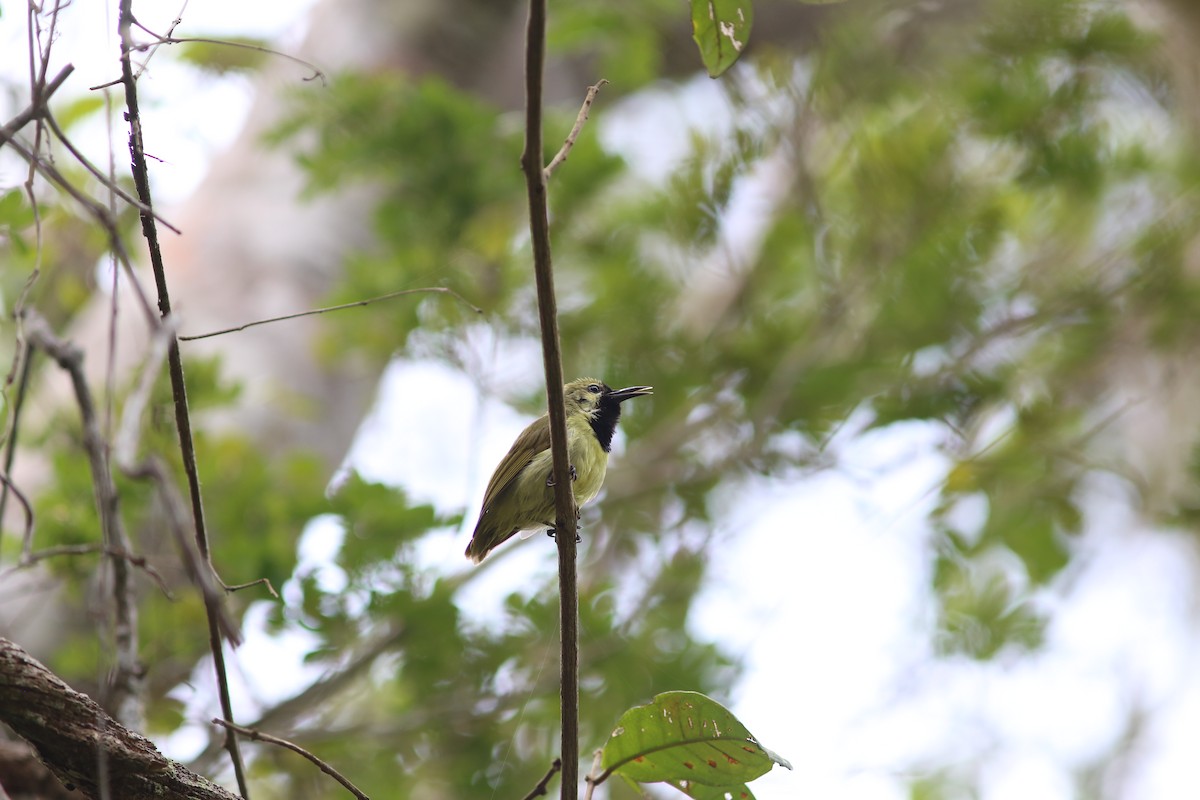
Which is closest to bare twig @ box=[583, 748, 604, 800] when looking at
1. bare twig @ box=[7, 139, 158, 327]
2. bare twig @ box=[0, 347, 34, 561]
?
bare twig @ box=[0, 347, 34, 561]

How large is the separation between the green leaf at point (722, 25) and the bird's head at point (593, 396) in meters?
1.79

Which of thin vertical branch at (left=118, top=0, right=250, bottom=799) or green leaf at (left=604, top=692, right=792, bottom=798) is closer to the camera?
thin vertical branch at (left=118, top=0, right=250, bottom=799)

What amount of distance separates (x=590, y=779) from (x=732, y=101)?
4398 millimetres

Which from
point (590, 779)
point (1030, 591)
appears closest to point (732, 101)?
point (1030, 591)

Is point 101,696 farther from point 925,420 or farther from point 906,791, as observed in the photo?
point 906,791

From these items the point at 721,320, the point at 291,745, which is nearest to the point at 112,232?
the point at 291,745

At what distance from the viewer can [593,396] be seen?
4344 mm

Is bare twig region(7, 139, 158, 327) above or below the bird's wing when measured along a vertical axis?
A: below

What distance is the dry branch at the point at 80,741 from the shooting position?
1.61m

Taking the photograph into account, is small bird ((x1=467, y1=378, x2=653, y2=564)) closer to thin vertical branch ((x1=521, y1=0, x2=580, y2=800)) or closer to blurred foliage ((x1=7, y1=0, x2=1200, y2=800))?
blurred foliage ((x1=7, y1=0, x2=1200, y2=800))

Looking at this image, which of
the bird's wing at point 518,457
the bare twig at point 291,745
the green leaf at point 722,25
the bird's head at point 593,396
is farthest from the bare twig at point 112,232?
the bird's head at point 593,396

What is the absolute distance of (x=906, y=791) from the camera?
8.70 meters

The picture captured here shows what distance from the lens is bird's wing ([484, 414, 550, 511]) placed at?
3746 mm

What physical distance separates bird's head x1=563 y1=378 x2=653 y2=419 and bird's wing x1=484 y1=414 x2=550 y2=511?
206mm
